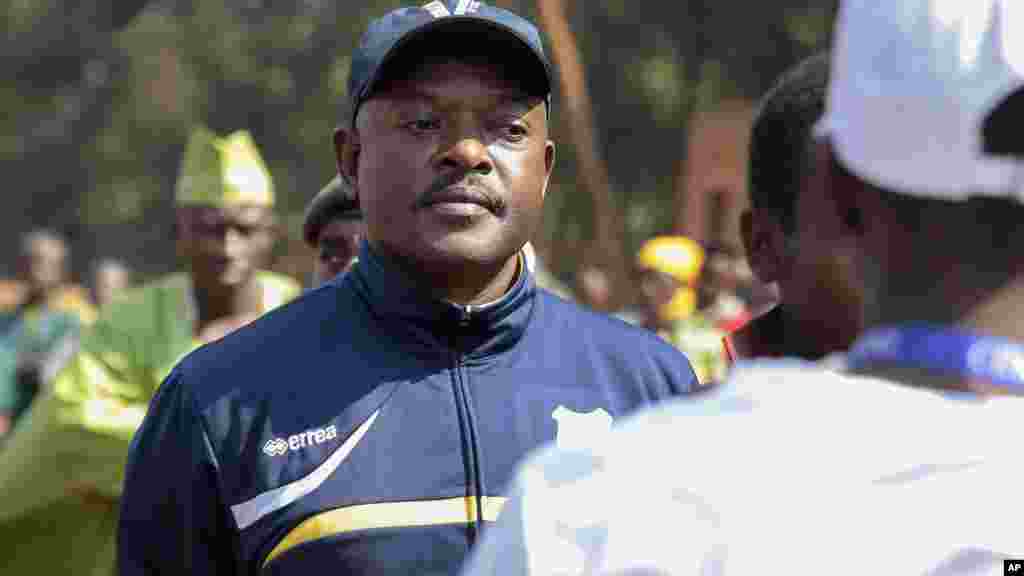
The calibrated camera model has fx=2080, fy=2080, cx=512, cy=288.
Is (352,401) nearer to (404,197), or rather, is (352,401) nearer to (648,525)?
(404,197)

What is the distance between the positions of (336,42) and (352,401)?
34.7ft

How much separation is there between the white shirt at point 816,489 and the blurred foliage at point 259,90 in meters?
9.68

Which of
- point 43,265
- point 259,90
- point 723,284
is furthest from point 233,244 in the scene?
point 259,90

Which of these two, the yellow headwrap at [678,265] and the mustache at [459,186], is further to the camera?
the yellow headwrap at [678,265]

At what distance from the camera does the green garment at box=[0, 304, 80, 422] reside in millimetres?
9516

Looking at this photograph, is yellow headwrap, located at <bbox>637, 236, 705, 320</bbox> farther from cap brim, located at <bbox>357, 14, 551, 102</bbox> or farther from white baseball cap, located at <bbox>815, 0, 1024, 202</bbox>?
white baseball cap, located at <bbox>815, 0, 1024, 202</bbox>

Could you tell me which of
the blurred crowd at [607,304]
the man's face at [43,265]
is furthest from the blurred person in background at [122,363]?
the man's face at [43,265]

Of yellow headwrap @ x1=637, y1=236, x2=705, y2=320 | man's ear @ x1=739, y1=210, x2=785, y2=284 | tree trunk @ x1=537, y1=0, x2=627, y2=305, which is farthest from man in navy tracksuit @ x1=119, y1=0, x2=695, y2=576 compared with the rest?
yellow headwrap @ x1=637, y1=236, x2=705, y2=320

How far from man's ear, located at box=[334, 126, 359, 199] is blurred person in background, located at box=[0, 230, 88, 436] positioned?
6.02 m

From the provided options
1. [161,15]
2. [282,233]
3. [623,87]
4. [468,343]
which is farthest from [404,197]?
[161,15]

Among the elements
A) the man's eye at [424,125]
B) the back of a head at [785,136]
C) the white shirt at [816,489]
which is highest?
the white shirt at [816,489]

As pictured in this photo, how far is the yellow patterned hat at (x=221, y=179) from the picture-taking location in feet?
22.2

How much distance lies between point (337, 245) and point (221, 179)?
6.47ft

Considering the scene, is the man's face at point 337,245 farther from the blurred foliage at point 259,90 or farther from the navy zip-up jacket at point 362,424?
the blurred foliage at point 259,90
